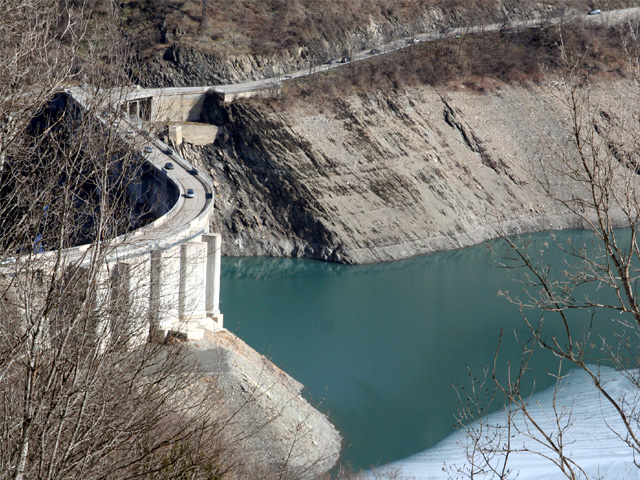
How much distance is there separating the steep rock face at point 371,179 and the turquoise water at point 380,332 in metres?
1.71

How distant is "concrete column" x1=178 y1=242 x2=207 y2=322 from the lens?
1207 inches

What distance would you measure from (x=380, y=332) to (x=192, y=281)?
1112 centimetres

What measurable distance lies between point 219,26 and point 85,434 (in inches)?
2228

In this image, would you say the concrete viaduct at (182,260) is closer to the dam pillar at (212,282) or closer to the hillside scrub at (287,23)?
the dam pillar at (212,282)

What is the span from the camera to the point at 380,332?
3850cm

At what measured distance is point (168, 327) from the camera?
96.2 ft

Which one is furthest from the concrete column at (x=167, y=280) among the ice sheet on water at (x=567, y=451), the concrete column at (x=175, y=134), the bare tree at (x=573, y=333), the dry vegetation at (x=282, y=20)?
the dry vegetation at (x=282, y=20)

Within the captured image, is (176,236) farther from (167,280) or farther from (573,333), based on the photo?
(573,333)

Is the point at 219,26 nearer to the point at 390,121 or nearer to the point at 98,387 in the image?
the point at 390,121

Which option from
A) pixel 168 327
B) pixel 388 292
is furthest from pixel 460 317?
pixel 168 327

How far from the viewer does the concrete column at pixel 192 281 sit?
30.7 meters

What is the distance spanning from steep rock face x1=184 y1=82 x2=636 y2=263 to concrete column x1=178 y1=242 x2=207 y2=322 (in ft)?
58.9

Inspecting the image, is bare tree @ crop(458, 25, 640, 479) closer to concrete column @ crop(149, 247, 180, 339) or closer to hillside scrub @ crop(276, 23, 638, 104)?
hillside scrub @ crop(276, 23, 638, 104)

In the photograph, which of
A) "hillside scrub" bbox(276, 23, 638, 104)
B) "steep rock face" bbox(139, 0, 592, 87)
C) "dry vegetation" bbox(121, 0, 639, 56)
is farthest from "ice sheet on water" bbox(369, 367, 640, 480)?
"dry vegetation" bbox(121, 0, 639, 56)
